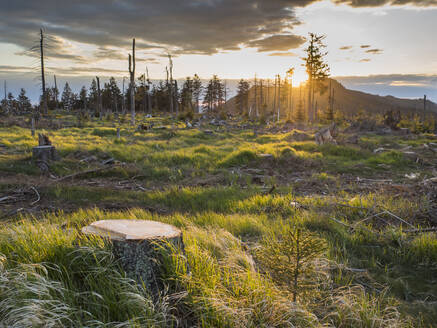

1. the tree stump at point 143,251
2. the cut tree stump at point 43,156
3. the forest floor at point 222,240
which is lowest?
the forest floor at point 222,240

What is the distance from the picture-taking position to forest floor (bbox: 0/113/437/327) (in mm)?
2262

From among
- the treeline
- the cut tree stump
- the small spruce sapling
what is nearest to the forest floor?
the small spruce sapling

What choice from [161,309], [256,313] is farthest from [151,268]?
[256,313]

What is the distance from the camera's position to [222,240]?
11.5 feet

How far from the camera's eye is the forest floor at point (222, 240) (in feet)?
7.42

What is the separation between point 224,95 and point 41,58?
6097cm

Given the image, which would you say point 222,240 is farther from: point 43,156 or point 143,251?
point 43,156

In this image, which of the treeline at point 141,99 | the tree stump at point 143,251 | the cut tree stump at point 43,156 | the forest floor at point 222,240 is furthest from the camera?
the treeline at point 141,99

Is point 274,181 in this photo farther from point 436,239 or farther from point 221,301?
point 221,301

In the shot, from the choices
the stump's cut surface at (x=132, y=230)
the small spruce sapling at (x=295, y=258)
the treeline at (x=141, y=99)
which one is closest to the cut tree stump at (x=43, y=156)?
the stump's cut surface at (x=132, y=230)

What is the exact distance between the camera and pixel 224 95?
89.5 meters

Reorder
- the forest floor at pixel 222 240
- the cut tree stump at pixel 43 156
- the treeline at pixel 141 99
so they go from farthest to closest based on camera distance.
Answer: the treeline at pixel 141 99 < the cut tree stump at pixel 43 156 < the forest floor at pixel 222 240

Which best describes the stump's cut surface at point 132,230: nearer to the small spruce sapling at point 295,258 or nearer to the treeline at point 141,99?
the small spruce sapling at point 295,258

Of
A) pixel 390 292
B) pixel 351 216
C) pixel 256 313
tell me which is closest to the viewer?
pixel 256 313
